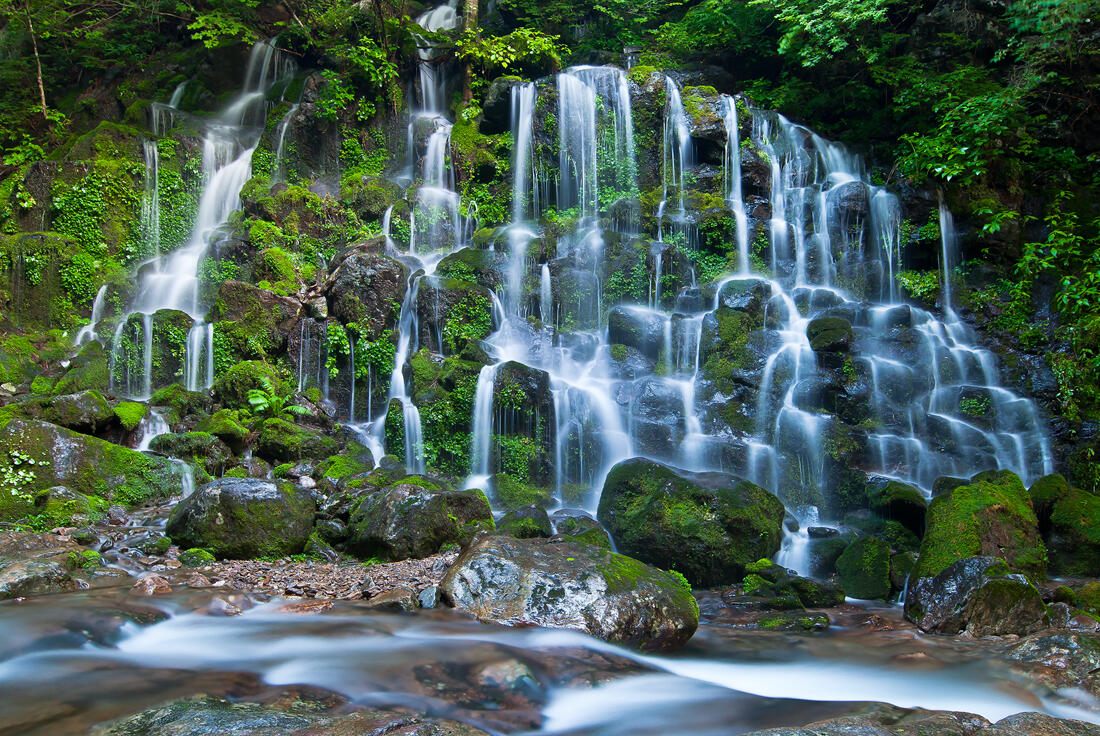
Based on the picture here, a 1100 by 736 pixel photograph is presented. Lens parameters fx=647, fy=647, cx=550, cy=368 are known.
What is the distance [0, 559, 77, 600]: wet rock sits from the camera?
497 centimetres

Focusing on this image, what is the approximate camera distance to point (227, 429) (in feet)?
34.1

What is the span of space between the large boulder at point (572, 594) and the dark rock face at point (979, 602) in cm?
245

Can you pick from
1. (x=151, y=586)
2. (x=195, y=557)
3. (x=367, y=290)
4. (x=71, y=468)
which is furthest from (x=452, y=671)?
(x=367, y=290)

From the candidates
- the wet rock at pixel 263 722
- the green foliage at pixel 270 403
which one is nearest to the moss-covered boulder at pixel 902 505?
the wet rock at pixel 263 722

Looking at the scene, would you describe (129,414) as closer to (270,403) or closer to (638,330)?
(270,403)

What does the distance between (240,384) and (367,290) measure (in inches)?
117

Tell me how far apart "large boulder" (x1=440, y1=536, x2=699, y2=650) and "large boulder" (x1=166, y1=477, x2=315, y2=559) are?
9.71 feet

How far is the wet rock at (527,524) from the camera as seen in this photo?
24.6 feet

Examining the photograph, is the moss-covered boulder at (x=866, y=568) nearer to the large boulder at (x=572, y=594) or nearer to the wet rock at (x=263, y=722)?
the large boulder at (x=572, y=594)

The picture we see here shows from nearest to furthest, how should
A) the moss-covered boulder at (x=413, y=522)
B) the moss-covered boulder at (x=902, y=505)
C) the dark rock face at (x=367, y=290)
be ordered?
the moss-covered boulder at (x=413, y=522) → the moss-covered boulder at (x=902, y=505) → the dark rock face at (x=367, y=290)

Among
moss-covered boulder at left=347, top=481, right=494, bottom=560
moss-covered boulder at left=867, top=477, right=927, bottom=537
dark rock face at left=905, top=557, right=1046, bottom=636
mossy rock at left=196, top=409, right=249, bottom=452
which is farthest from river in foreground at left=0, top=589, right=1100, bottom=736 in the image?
mossy rock at left=196, top=409, right=249, bottom=452

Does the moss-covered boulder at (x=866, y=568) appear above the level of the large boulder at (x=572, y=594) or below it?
below

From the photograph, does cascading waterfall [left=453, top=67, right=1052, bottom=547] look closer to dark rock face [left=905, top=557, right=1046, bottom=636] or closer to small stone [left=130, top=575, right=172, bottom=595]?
dark rock face [left=905, top=557, right=1046, bottom=636]

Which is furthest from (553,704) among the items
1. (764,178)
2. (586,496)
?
(764,178)
